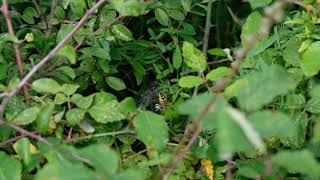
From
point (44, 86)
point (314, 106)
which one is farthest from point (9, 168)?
point (314, 106)

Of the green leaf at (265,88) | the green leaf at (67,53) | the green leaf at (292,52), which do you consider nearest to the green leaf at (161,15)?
the green leaf at (292,52)

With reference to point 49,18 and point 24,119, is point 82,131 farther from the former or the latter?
point 49,18

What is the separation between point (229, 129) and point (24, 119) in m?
0.55

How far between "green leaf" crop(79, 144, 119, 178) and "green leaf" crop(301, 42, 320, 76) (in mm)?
705

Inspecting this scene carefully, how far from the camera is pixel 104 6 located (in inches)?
64.4

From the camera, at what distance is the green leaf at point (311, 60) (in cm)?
137

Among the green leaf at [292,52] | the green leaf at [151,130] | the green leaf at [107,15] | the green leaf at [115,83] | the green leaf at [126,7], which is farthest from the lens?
the green leaf at [115,83]

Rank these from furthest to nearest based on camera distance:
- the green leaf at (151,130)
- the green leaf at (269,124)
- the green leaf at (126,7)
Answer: the green leaf at (126,7) < the green leaf at (151,130) < the green leaf at (269,124)

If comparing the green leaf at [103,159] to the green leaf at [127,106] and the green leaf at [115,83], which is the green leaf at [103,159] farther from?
the green leaf at [115,83]

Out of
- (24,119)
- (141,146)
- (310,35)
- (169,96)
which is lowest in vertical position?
(141,146)

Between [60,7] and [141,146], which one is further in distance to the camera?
[60,7]

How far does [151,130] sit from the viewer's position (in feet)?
3.60

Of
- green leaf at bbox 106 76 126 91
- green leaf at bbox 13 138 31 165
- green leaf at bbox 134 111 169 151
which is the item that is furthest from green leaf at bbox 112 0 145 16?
green leaf at bbox 106 76 126 91

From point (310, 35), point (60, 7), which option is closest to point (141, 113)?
point (310, 35)
